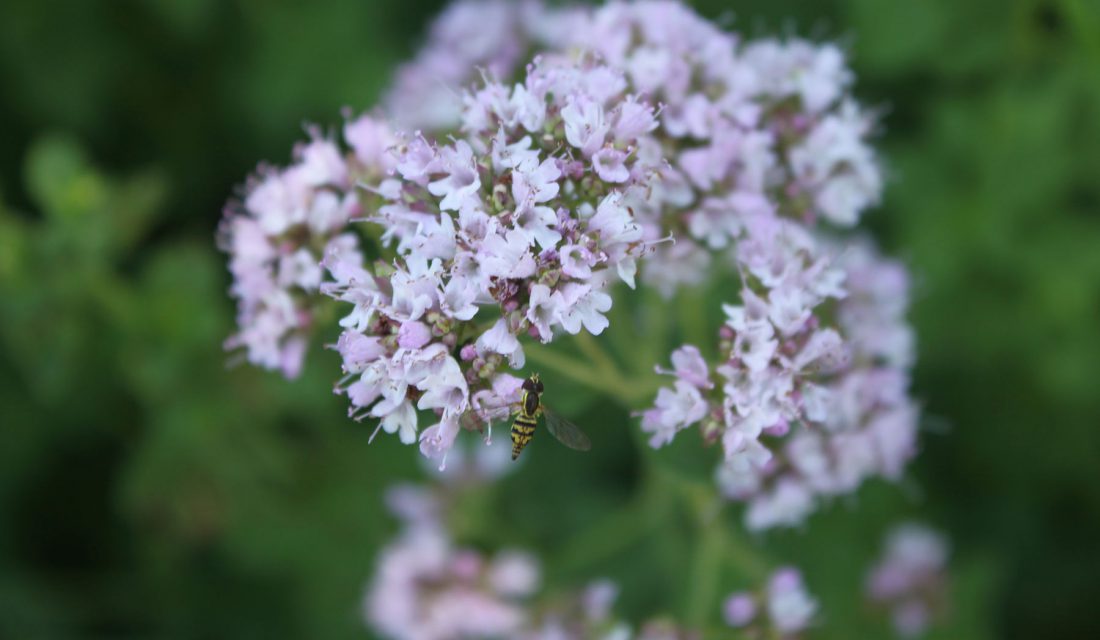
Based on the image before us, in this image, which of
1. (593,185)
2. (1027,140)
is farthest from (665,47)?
(1027,140)

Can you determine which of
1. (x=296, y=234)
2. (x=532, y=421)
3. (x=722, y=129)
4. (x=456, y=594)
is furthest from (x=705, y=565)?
(x=296, y=234)

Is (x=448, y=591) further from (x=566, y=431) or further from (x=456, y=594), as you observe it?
(x=566, y=431)

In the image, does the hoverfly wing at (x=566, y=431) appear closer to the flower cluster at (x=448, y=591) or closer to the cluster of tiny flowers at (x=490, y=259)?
the cluster of tiny flowers at (x=490, y=259)

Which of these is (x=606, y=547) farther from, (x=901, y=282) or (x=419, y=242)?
(x=419, y=242)

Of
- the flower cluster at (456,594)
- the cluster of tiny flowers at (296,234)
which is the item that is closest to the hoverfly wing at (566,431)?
the cluster of tiny flowers at (296,234)

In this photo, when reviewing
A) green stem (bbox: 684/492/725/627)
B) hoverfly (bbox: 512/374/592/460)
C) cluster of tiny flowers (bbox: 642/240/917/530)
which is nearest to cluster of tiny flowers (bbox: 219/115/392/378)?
hoverfly (bbox: 512/374/592/460)

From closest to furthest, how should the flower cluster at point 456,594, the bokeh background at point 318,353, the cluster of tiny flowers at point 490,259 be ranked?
the cluster of tiny flowers at point 490,259
the flower cluster at point 456,594
the bokeh background at point 318,353
